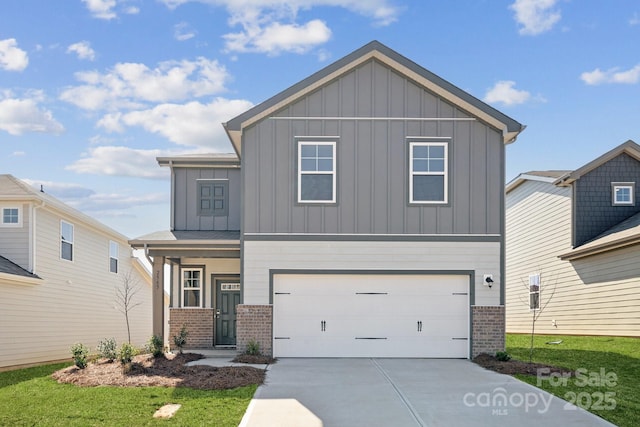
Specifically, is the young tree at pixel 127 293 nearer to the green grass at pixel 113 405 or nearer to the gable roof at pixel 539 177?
the green grass at pixel 113 405

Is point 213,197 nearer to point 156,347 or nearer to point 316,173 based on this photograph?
point 316,173

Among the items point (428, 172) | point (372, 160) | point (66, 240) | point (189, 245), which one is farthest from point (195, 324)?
point (428, 172)

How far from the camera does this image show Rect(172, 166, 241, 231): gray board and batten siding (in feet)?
60.6

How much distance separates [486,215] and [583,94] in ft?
20.1

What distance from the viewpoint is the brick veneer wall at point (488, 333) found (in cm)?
1516

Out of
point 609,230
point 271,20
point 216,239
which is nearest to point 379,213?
point 216,239

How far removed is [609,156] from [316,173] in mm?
10660

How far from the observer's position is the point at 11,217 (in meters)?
16.9

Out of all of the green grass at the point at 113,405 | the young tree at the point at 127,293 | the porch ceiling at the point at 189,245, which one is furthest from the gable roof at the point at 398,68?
the young tree at the point at 127,293

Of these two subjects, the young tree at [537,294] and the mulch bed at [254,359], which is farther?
the young tree at [537,294]

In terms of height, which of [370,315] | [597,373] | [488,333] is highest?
[370,315]

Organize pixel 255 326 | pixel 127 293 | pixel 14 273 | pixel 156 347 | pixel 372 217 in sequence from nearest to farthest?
1. pixel 156 347
2. pixel 255 326
3. pixel 372 217
4. pixel 14 273
5. pixel 127 293

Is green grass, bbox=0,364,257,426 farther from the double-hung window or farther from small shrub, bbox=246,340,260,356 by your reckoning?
the double-hung window

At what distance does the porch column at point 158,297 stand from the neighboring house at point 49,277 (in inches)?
127
